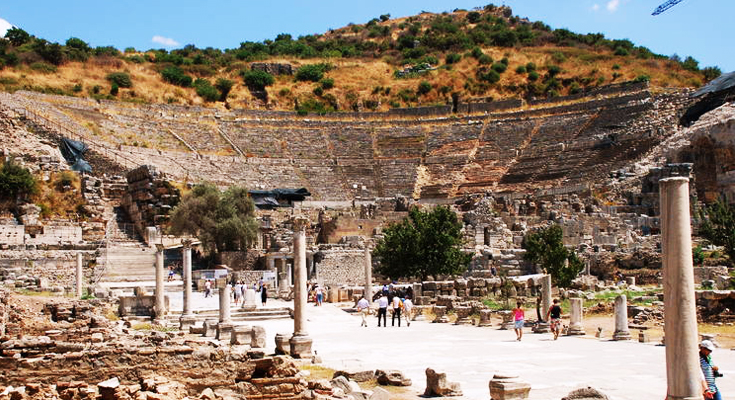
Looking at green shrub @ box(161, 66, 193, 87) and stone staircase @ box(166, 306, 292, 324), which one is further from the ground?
green shrub @ box(161, 66, 193, 87)

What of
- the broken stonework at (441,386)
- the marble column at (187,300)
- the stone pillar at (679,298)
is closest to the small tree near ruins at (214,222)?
the marble column at (187,300)

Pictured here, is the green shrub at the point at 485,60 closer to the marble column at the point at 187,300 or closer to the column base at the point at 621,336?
the marble column at the point at 187,300

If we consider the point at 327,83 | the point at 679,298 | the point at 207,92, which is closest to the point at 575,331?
the point at 679,298

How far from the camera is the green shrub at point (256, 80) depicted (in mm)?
88375

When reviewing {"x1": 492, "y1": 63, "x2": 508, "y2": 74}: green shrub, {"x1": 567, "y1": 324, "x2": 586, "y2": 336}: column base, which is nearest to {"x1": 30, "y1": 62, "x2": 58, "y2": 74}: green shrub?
{"x1": 492, "y1": 63, "x2": 508, "y2": 74}: green shrub

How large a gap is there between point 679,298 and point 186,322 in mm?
18716

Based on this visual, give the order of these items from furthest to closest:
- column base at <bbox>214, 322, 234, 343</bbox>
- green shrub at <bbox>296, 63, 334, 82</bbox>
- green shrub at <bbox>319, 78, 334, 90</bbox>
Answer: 1. green shrub at <bbox>296, 63, 334, 82</bbox>
2. green shrub at <bbox>319, 78, 334, 90</bbox>
3. column base at <bbox>214, 322, 234, 343</bbox>

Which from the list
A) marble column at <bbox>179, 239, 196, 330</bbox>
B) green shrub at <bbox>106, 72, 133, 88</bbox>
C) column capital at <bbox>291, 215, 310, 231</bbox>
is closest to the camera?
column capital at <bbox>291, 215, 310, 231</bbox>

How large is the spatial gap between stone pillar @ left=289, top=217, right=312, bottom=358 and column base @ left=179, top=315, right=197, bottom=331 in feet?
25.4

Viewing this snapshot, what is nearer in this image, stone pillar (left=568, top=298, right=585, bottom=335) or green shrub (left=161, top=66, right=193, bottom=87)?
stone pillar (left=568, top=298, right=585, bottom=335)

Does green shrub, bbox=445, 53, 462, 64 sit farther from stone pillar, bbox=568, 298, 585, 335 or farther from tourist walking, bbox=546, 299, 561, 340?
tourist walking, bbox=546, 299, 561, 340

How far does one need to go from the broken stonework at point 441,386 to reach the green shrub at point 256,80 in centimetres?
8007

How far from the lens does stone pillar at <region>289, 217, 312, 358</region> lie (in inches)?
614

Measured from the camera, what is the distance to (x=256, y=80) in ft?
290
